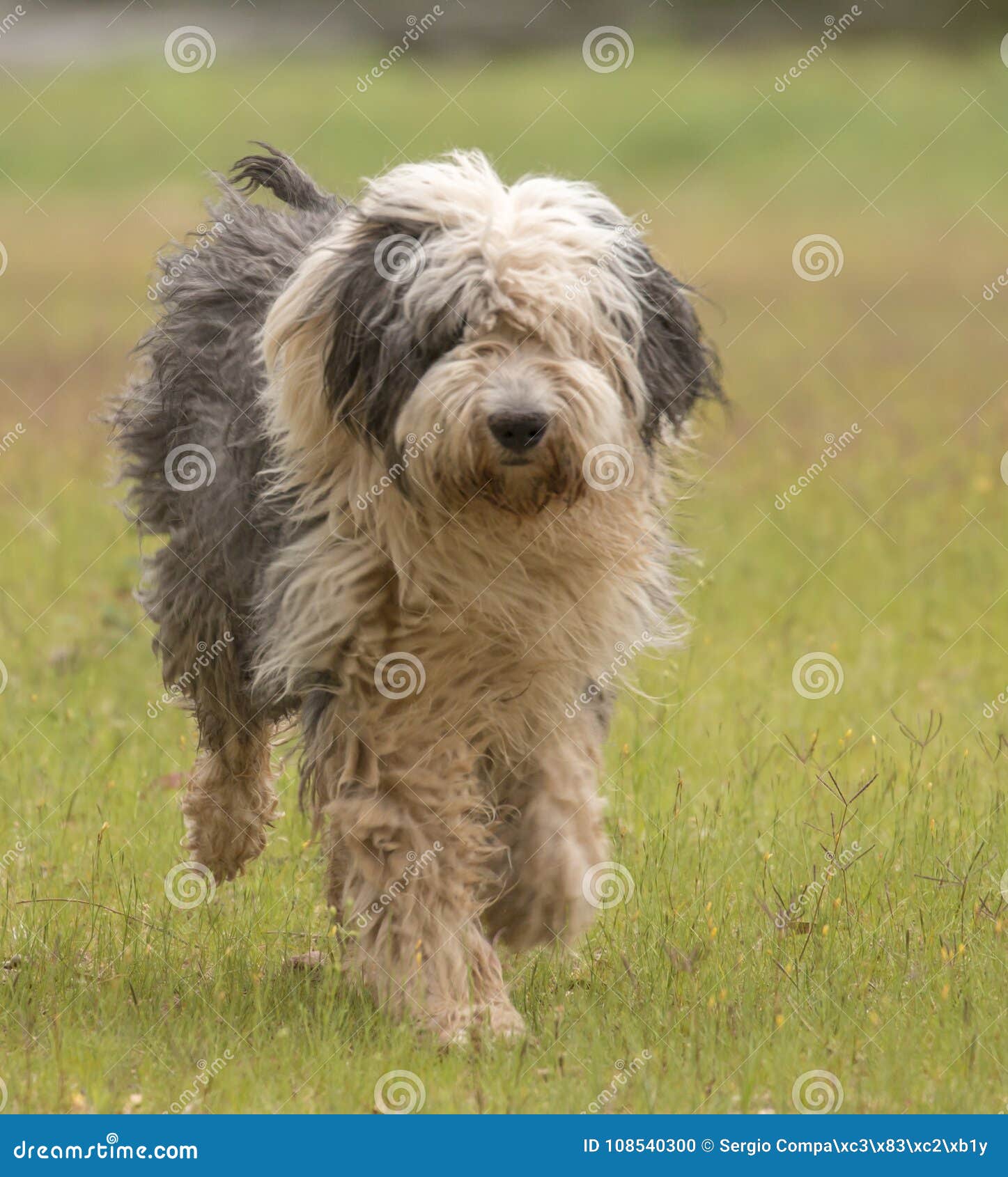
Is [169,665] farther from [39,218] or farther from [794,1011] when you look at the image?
[39,218]

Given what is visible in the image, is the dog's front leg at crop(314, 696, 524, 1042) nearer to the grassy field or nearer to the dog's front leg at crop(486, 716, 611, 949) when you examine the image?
the grassy field

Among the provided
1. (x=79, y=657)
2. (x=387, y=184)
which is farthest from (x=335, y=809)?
(x=79, y=657)

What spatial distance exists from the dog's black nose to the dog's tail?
208 centimetres

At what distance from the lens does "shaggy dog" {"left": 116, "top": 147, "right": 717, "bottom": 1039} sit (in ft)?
14.2

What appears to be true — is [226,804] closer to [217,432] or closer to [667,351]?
[217,432]

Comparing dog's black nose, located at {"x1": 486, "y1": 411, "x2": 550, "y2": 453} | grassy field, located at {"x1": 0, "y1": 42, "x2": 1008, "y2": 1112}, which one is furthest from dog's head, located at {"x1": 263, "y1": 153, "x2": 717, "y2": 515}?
grassy field, located at {"x1": 0, "y1": 42, "x2": 1008, "y2": 1112}

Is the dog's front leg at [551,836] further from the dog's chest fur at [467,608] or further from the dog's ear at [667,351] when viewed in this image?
the dog's ear at [667,351]

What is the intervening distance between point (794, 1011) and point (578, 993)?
2.17ft

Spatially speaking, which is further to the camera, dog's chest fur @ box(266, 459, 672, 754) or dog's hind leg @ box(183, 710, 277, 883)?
dog's hind leg @ box(183, 710, 277, 883)

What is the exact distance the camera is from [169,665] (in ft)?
19.7

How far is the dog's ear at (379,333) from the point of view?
4.37m

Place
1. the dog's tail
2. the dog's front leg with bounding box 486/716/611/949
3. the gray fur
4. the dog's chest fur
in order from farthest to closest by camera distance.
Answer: the dog's tail
the gray fur
the dog's front leg with bounding box 486/716/611/949
the dog's chest fur

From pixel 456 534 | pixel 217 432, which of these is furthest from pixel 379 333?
pixel 217 432

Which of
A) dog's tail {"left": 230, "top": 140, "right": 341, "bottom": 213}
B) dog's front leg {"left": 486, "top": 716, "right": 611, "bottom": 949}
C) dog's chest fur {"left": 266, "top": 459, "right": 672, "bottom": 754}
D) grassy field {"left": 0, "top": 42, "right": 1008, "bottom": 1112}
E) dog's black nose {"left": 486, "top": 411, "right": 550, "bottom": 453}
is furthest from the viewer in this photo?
dog's tail {"left": 230, "top": 140, "right": 341, "bottom": 213}
